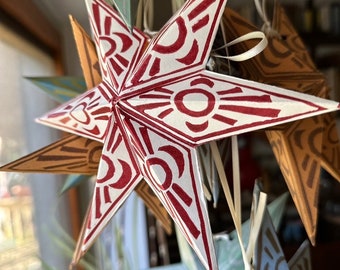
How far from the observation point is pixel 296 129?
0.38 metres

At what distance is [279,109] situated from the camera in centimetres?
30

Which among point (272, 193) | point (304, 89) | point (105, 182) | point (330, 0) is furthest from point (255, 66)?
point (330, 0)

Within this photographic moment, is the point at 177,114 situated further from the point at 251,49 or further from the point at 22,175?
the point at 22,175

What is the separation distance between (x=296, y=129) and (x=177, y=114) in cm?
12

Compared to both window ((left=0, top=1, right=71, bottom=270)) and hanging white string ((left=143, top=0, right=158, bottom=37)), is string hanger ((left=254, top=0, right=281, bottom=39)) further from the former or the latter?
window ((left=0, top=1, right=71, bottom=270))

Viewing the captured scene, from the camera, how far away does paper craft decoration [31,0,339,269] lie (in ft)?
1.02

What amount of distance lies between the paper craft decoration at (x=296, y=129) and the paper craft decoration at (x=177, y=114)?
8 centimetres

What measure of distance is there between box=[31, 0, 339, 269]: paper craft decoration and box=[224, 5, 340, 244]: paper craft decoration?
8 centimetres

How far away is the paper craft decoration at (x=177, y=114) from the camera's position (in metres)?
0.31

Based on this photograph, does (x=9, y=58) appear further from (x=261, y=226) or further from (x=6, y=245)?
(x=261, y=226)

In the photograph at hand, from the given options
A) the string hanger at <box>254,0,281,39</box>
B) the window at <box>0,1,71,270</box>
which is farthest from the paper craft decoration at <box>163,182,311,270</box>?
the window at <box>0,1,71,270</box>

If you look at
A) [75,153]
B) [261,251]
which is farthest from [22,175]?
[261,251]

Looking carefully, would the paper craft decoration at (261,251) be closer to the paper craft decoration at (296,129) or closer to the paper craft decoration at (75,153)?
the paper craft decoration at (296,129)

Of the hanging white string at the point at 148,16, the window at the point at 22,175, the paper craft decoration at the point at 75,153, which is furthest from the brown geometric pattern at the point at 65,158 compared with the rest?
the window at the point at 22,175
